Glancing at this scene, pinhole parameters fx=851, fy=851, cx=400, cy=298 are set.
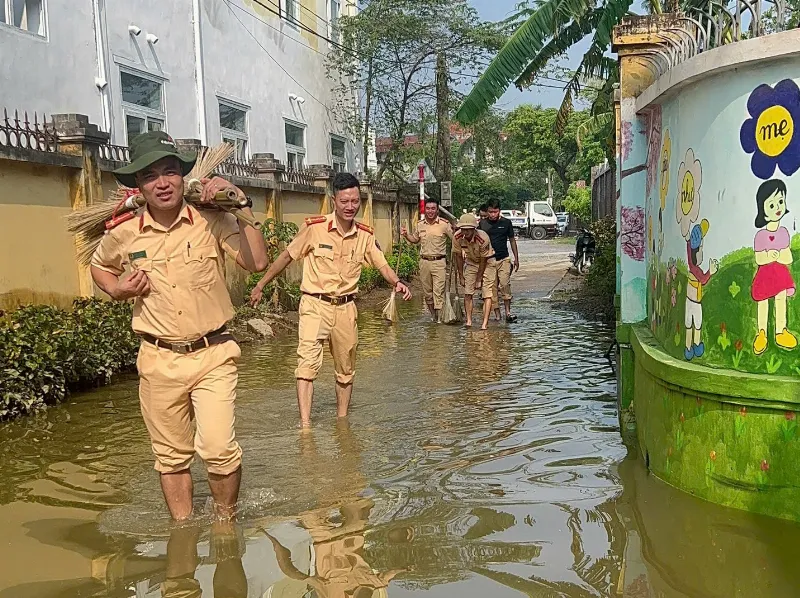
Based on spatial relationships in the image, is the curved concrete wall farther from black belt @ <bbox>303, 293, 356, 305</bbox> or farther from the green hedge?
the green hedge

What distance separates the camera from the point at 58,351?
7133 mm

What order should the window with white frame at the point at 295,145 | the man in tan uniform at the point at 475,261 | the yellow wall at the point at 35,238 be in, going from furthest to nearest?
the window with white frame at the point at 295,145 → the man in tan uniform at the point at 475,261 → the yellow wall at the point at 35,238

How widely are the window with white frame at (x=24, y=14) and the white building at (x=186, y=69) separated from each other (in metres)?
0.01

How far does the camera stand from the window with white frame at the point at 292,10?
738 inches

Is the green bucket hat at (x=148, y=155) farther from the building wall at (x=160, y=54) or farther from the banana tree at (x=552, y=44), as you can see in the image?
the building wall at (x=160, y=54)

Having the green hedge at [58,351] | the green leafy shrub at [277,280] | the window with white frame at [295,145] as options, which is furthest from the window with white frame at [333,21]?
the green hedge at [58,351]

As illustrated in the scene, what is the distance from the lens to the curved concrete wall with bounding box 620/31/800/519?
3781 millimetres

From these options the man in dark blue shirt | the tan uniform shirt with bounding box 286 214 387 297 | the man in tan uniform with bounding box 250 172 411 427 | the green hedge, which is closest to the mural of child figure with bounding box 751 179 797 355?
the man in tan uniform with bounding box 250 172 411 427

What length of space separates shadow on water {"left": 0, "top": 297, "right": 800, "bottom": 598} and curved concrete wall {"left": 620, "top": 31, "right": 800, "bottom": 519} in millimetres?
241

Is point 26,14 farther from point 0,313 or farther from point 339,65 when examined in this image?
point 339,65

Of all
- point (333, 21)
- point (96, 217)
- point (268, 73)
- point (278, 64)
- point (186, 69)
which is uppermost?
point (333, 21)

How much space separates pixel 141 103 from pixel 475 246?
19.2ft

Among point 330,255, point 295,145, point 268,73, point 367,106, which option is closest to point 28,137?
point 330,255

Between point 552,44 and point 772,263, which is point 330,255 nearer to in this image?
point 772,263
